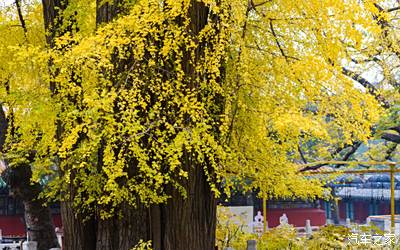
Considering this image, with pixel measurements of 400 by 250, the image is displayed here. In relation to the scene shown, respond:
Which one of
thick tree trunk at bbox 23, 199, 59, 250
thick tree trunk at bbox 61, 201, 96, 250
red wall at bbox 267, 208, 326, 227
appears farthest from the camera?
red wall at bbox 267, 208, 326, 227

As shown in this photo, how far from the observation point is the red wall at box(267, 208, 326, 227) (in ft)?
51.5

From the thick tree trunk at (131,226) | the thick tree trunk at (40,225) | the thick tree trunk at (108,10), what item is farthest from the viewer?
the thick tree trunk at (40,225)

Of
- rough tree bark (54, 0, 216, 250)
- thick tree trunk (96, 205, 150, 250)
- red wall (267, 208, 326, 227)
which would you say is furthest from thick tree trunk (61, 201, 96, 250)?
red wall (267, 208, 326, 227)

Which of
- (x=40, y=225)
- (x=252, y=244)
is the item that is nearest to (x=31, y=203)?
(x=40, y=225)

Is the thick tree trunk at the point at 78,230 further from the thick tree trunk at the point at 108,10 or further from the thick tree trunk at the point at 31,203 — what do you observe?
the thick tree trunk at the point at 31,203

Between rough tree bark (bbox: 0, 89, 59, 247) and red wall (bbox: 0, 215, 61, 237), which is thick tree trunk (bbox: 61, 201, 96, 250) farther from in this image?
red wall (bbox: 0, 215, 61, 237)

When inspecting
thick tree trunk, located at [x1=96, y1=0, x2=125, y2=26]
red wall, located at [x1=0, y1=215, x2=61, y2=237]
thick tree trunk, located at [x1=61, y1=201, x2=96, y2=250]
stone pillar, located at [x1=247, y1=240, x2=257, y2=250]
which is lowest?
red wall, located at [x1=0, y1=215, x2=61, y2=237]

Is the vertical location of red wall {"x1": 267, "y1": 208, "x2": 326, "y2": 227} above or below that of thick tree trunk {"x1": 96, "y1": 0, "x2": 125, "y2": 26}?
below

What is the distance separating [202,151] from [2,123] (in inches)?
194

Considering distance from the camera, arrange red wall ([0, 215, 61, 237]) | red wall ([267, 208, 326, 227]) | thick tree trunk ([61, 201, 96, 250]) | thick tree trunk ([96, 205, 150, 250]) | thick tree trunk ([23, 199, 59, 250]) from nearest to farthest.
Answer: thick tree trunk ([96, 205, 150, 250]), thick tree trunk ([61, 201, 96, 250]), thick tree trunk ([23, 199, 59, 250]), red wall ([0, 215, 61, 237]), red wall ([267, 208, 326, 227])

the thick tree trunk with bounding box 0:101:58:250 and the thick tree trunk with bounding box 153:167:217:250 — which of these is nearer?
the thick tree trunk with bounding box 153:167:217:250

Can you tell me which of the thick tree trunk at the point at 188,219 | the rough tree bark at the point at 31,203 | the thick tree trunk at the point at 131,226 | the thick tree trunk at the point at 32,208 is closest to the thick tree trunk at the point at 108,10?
the thick tree trunk at the point at 188,219

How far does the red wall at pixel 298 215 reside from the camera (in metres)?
15.7

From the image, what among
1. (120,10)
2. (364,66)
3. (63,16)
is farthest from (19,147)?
(364,66)
